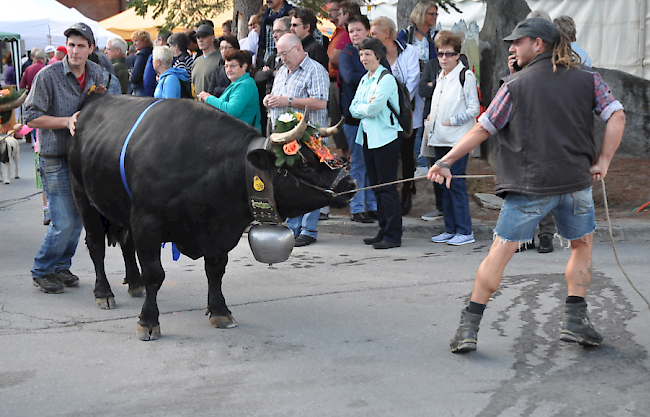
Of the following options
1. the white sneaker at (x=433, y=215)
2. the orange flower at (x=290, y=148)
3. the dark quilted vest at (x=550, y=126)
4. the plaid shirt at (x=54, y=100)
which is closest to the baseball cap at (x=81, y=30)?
the plaid shirt at (x=54, y=100)

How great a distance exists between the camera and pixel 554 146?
4328mm

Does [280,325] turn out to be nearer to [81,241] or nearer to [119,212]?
[119,212]

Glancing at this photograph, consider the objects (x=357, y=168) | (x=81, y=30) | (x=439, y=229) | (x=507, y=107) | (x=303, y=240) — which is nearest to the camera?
(x=507, y=107)

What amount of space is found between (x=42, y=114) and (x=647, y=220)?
6.27 m

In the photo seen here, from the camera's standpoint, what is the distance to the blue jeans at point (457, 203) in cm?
788

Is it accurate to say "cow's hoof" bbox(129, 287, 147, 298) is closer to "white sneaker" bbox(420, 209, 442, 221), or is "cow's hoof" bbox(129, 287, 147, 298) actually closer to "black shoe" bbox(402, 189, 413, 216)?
"white sneaker" bbox(420, 209, 442, 221)

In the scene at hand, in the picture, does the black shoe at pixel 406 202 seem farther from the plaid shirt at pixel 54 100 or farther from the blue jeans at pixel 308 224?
the plaid shirt at pixel 54 100

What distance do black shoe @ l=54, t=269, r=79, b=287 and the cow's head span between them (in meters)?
2.50

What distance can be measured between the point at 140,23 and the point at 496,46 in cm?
1386

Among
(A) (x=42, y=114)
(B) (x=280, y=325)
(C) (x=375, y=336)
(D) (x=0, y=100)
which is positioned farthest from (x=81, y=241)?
(C) (x=375, y=336)

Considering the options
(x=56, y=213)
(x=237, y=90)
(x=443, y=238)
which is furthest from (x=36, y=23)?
(x=443, y=238)

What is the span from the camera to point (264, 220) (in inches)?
192

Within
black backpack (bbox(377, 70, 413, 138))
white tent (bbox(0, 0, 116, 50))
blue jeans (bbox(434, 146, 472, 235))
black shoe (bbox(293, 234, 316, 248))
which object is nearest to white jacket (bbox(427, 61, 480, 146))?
blue jeans (bbox(434, 146, 472, 235))

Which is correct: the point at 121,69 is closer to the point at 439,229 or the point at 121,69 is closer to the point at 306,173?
the point at 439,229
